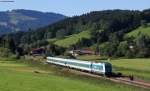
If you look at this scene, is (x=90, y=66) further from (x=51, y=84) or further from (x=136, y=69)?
(x=51, y=84)

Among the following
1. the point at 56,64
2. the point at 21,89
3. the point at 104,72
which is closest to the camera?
the point at 21,89

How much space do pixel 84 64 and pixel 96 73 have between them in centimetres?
1068

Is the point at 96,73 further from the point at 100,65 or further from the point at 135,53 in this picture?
the point at 135,53

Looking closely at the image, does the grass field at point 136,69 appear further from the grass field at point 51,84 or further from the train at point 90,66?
the grass field at point 51,84

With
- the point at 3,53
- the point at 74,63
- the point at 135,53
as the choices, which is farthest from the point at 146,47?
the point at 74,63

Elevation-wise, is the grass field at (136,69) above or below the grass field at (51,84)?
below

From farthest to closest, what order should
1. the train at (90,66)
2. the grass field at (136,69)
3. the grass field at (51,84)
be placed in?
the grass field at (136,69), the train at (90,66), the grass field at (51,84)

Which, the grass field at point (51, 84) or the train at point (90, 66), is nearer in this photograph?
the grass field at point (51, 84)

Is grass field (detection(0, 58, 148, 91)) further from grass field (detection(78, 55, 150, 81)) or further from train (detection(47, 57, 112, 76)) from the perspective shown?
train (detection(47, 57, 112, 76))

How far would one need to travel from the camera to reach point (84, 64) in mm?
100562

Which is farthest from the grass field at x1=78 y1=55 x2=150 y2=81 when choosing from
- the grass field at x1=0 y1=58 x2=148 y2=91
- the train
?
the grass field at x1=0 y1=58 x2=148 y2=91

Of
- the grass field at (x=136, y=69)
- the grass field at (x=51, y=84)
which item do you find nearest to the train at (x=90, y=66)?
the grass field at (x=136, y=69)

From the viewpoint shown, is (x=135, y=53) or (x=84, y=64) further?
(x=135, y=53)

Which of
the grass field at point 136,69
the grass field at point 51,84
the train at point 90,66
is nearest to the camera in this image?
the grass field at point 51,84
